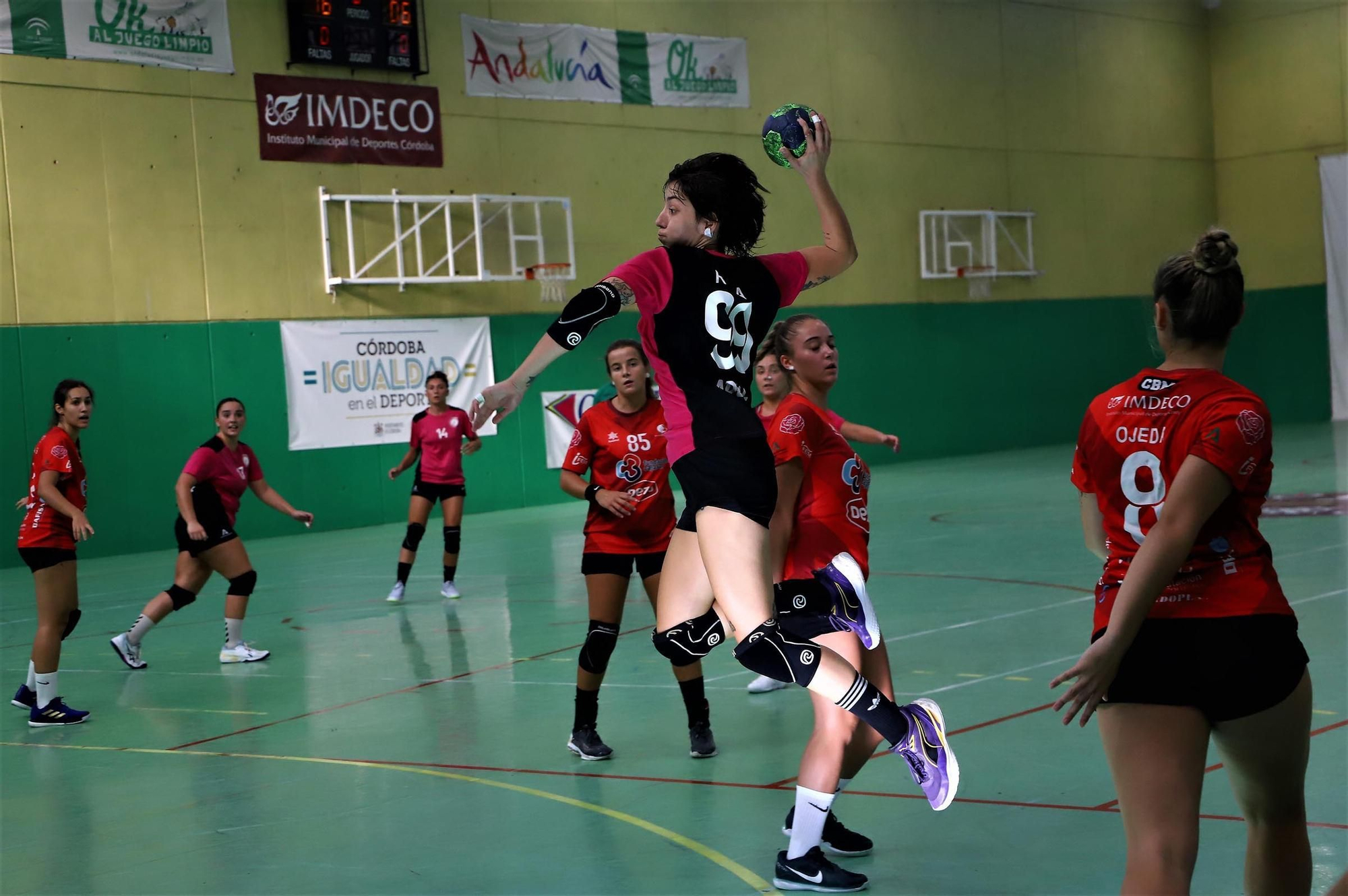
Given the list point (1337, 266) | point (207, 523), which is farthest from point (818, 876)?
point (1337, 266)

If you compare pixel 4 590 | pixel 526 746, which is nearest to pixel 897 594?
pixel 526 746

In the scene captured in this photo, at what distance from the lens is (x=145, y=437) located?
687 inches

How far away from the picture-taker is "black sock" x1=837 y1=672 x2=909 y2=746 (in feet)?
13.0

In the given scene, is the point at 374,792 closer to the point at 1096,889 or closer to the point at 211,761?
the point at 211,761

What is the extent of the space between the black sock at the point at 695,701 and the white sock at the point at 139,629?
15.2ft

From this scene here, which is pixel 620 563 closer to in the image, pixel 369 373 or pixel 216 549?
pixel 216 549

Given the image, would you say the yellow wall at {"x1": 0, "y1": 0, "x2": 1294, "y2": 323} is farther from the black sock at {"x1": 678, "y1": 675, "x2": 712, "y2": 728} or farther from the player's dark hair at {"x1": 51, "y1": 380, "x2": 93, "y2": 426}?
the black sock at {"x1": 678, "y1": 675, "x2": 712, "y2": 728}

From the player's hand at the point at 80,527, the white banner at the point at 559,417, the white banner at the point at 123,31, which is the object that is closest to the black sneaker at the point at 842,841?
the player's hand at the point at 80,527

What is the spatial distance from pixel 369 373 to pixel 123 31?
17.4 ft

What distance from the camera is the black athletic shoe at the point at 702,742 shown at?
20.5 ft

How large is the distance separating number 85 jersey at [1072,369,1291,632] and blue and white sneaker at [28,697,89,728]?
6420 mm

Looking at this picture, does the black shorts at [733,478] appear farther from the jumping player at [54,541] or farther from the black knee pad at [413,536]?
the black knee pad at [413,536]

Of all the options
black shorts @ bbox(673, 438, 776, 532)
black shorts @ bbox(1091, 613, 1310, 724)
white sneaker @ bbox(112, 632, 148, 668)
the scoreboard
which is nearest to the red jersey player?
black shorts @ bbox(1091, 613, 1310, 724)

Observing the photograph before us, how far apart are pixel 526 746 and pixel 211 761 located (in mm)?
1533
